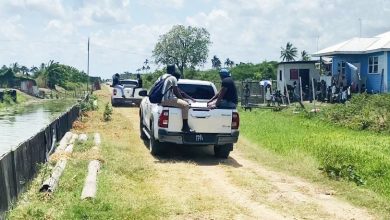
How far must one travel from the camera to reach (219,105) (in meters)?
12.6

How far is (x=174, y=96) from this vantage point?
13.0 metres

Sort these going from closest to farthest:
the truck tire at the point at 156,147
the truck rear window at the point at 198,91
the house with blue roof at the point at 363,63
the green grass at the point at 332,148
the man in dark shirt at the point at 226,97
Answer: the green grass at the point at 332,148 → the man in dark shirt at the point at 226,97 → the truck tire at the point at 156,147 → the truck rear window at the point at 198,91 → the house with blue roof at the point at 363,63

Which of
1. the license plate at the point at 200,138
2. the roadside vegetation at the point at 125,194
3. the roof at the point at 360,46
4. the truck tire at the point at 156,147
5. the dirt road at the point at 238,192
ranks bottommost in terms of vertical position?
the dirt road at the point at 238,192

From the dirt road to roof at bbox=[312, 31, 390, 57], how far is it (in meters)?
20.1

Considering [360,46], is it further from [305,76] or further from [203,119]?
[203,119]

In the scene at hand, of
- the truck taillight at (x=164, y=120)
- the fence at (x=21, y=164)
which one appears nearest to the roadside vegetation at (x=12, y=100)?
the fence at (x=21, y=164)

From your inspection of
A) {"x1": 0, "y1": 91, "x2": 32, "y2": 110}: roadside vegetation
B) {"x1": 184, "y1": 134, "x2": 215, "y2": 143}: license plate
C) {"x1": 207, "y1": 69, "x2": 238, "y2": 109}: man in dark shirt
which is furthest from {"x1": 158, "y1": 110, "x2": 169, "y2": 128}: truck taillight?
{"x1": 0, "y1": 91, "x2": 32, "y2": 110}: roadside vegetation

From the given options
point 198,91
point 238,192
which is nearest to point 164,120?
point 198,91

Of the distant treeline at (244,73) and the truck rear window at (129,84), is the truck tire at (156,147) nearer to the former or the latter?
the truck rear window at (129,84)

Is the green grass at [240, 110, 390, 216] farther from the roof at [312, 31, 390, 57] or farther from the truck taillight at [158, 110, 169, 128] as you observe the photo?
the roof at [312, 31, 390, 57]

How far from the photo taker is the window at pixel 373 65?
3064 cm

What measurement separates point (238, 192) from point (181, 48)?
80995mm

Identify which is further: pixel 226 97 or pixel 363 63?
pixel 363 63

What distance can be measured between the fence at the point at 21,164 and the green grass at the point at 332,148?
568 centimetres
